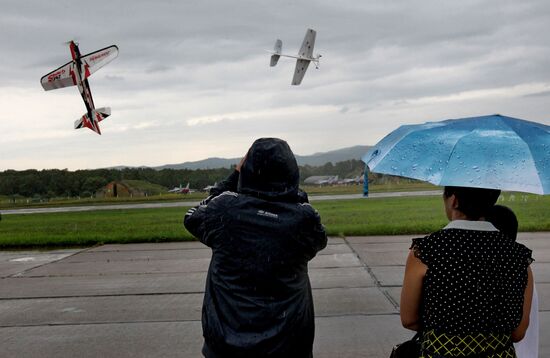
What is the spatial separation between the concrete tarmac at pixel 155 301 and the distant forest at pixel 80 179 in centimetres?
1801

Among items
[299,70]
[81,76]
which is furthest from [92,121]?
[299,70]

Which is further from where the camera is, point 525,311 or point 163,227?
point 163,227

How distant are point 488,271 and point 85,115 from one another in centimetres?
742

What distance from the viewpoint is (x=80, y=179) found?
31.0 metres

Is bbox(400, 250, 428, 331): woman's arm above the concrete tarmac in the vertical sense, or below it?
above

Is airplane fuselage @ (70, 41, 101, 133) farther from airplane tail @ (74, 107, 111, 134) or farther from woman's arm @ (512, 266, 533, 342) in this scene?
woman's arm @ (512, 266, 533, 342)

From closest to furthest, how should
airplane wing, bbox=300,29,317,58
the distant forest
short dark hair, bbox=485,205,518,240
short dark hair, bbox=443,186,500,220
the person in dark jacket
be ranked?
1. short dark hair, bbox=443,186,500,220
2. the person in dark jacket
3. short dark hair, bbox=485,205,518,240
4. airplane wing, bbox=300,29,317,58
5. the distant forest

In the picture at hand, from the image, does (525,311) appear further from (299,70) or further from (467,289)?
(299,70)

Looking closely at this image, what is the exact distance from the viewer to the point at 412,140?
8.95 ft

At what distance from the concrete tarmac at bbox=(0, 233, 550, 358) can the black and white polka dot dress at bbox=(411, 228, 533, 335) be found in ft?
8.76

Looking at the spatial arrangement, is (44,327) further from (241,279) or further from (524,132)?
(524,132)

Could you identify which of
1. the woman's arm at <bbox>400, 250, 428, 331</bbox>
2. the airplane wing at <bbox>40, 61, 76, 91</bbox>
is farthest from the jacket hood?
the airplane wing at <bbox>40, 61, 76, 91</bbox>

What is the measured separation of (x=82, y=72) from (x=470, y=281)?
22.6 feet

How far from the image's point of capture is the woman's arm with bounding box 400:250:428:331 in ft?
7.87
